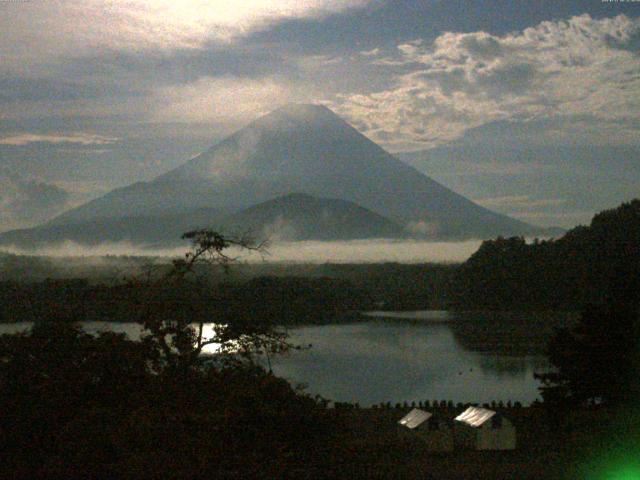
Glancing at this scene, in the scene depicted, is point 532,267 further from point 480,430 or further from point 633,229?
point 480,430

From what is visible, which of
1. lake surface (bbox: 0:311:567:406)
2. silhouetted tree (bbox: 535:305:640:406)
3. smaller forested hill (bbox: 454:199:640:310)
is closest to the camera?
silhouetted tree (bbox: 535:305:640:406)

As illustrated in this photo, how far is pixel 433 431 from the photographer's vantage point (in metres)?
15.1

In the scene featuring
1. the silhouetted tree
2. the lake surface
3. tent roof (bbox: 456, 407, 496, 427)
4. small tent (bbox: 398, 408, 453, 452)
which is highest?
the silhouetted tree

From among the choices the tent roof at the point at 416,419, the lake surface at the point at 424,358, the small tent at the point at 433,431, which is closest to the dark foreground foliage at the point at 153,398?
the lake surface at the point at 424,358

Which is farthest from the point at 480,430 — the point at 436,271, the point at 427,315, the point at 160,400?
the point at 436,271

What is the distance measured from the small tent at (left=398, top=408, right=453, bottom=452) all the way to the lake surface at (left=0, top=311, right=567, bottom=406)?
458 cm

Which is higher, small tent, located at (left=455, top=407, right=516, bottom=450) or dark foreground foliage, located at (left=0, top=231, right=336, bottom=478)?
dark foreground foliage, located at (left=0, top=231, right=336, bottom=478)

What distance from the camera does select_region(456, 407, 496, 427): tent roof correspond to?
49.4 ft

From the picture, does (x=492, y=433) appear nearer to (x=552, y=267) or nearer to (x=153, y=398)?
(x=153, y=398)

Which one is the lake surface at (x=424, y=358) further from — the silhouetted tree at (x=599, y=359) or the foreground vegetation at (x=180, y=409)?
the silhouetted tree at (x=599, y=359)

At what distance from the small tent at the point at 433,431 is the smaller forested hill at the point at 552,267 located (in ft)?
113

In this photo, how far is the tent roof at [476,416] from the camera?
15.1m

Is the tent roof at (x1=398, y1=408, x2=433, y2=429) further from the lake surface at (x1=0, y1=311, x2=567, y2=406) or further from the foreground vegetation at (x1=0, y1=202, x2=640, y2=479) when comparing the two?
the lake surface at (x1=0, y1=311, x2=567, y2=406)

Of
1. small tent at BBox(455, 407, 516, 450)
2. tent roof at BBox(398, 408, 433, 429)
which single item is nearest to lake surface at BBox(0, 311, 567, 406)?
tent roof at BBox(398, 408, 433, 429)
